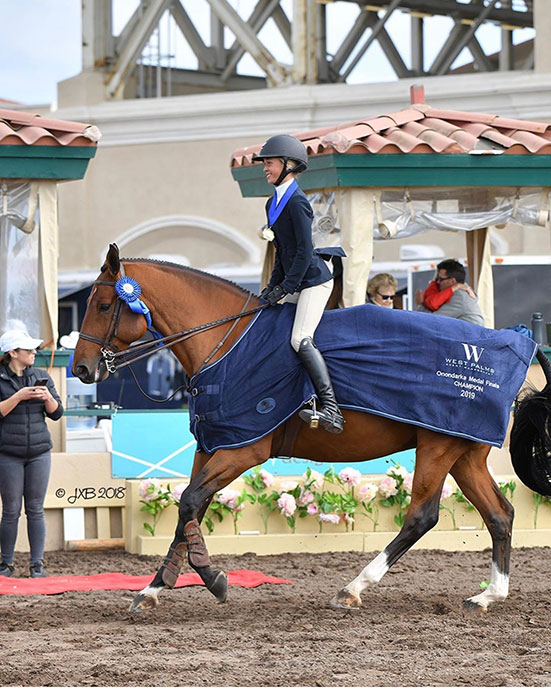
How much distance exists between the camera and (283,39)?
75.8ft

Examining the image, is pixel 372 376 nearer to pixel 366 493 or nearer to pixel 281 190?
pixel 281 190

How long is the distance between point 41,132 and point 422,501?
4483mm

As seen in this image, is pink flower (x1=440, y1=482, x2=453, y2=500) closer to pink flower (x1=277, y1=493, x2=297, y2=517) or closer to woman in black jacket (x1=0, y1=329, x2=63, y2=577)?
pink flower (x1=277, y1=493, x2=297, y2=517)

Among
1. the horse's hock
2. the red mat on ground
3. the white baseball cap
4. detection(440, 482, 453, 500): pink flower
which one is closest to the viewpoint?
the red mat on ground

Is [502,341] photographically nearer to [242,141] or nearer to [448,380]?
[448,380]

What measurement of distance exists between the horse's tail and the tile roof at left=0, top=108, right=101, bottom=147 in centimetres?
410

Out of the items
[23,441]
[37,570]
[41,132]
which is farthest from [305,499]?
[41,132]

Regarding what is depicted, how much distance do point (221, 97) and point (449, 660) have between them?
16.1 metres

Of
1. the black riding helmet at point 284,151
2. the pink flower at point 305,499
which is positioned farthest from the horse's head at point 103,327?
the pink flower at point 305,499

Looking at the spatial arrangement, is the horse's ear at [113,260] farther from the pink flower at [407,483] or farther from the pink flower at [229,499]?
the pink flower at [407,483]

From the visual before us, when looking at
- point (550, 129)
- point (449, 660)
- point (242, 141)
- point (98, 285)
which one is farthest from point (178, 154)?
point (449, 660)

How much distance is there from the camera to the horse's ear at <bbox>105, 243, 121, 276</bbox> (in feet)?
20.7

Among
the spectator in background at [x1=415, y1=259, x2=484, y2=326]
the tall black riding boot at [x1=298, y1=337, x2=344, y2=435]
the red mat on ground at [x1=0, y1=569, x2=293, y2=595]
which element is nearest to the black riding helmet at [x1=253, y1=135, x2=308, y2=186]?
the tall black riding boot at [x1=298, y1=337, x2=344, y2=435]

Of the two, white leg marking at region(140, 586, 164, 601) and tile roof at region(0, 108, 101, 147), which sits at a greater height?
tile roof at region(0, 108, 101, 147)
